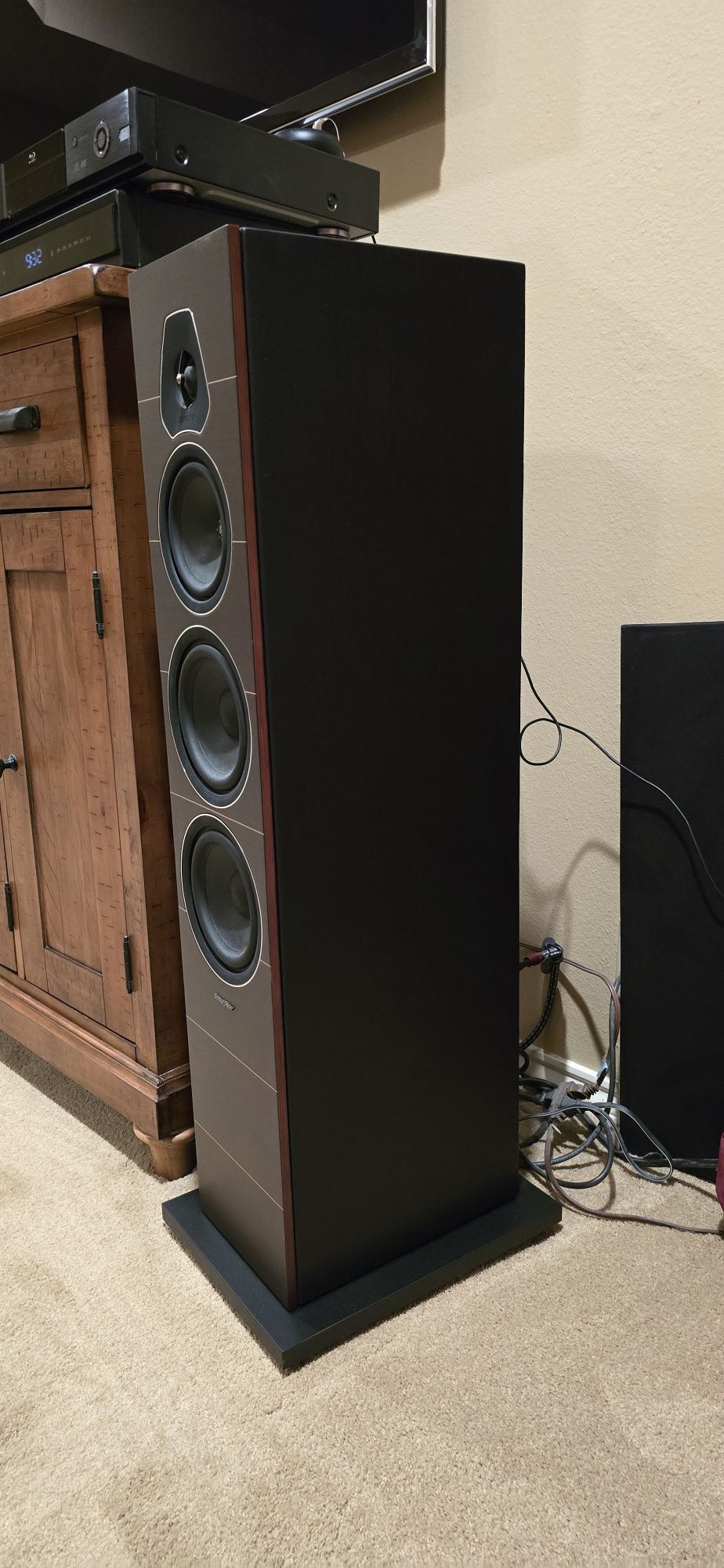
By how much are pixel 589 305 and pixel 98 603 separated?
69 centimetres

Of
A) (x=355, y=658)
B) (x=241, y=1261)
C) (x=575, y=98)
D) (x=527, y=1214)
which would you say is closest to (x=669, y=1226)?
(x=527, y=1214)

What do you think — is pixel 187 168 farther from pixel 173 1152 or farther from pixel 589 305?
pixel 173 1152

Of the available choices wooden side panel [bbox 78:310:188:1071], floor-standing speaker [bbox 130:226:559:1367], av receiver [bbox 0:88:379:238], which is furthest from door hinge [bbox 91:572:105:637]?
av receiver [bbox 0:88:379:238]

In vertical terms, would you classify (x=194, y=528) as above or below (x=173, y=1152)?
above

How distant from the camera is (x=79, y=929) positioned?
4.44 feet

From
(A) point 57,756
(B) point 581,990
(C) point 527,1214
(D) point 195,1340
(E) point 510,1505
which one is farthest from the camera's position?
(B) point 581,990

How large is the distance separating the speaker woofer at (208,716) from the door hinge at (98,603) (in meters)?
0.19

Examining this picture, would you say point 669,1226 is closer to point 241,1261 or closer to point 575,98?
point 241,1261

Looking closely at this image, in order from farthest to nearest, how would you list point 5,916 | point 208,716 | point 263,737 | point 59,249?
point 5,916 → point 59,249 → point 208,716 → point 263,737

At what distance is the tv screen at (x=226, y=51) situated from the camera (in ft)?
4.48

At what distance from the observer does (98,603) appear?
1.16 meters

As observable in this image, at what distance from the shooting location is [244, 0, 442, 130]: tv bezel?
4.35 feet

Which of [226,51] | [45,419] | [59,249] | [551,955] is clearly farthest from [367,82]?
[551,955]

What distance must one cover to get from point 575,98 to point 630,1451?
1.42 meters
